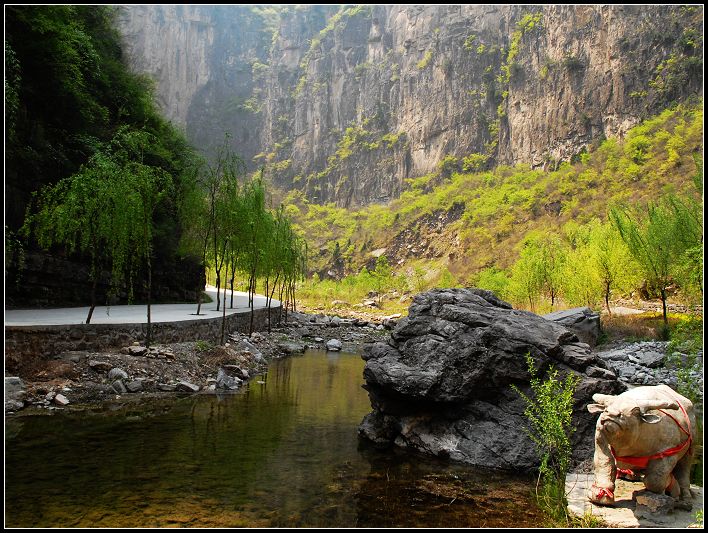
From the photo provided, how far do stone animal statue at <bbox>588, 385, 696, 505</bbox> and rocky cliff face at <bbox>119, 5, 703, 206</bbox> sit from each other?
56096 millimetres

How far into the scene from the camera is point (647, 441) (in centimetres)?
574

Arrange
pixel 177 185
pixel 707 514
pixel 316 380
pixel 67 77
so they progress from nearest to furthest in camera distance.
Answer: pixel 707 514, pixel 316 380, pixel 67 77, pixel 177 185

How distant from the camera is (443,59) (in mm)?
111750

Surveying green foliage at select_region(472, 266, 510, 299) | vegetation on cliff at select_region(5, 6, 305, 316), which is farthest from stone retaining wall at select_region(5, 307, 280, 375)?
green foliage at select_region(472, 266, 510, 299)

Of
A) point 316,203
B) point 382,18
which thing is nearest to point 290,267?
point 316,203

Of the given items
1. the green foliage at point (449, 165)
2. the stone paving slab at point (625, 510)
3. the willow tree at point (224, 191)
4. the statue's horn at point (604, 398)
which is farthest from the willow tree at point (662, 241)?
the green foliage at point (449, 165)

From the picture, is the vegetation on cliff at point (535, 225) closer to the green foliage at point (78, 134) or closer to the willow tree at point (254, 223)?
the green foliage at point (78, 134)

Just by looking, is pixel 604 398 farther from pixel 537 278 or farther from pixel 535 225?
pixel 535 225

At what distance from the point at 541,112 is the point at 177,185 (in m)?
81.6

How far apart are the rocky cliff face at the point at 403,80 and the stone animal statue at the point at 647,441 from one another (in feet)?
184

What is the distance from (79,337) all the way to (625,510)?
14.4 m

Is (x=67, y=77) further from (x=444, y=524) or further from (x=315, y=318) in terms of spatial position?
(x=315, y=318)

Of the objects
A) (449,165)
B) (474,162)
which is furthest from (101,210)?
(449,165)

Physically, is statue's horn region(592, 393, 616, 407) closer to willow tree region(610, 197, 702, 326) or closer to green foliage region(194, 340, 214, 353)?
green foliage region(194, 340, 214, 353)
